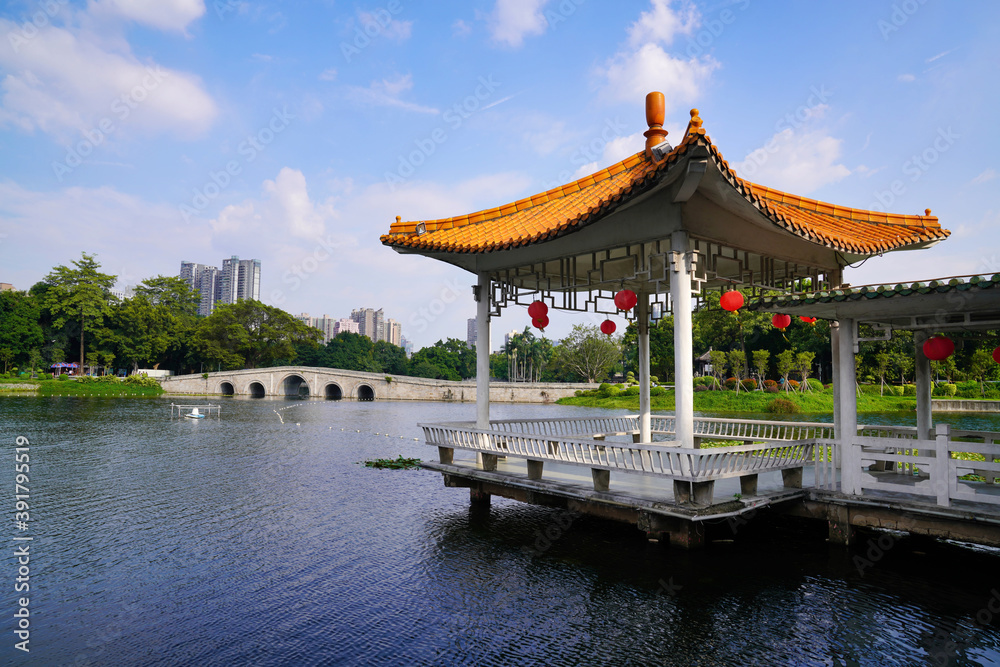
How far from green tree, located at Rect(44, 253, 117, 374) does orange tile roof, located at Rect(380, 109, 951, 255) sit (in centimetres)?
6798

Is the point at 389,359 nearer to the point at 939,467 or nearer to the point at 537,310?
the point at 537,310

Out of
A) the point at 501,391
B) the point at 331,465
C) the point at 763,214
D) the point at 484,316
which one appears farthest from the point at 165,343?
the point at 763,214

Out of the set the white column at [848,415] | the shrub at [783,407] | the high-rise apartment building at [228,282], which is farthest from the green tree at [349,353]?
Result: the white column at [848,415]

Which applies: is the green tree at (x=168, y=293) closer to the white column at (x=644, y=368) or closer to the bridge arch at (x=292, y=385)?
the bridge arch at (x=292, y=385)

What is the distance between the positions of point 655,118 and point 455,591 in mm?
7456

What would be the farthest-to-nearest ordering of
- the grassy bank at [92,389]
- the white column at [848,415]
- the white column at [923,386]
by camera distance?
1. the grassy bank at [92,389]
2. the white column at [923,386]
3. the white column at [848,415]

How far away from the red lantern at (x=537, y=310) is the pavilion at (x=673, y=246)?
0.31m

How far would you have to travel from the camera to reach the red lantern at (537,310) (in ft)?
36.6

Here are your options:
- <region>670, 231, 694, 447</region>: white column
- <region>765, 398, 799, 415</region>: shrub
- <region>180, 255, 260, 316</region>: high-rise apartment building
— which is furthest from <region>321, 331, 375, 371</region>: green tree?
<region>670, 231, 694, 447</region>: white column

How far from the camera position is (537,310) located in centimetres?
1119

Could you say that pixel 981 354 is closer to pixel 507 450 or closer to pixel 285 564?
pixel 507 450

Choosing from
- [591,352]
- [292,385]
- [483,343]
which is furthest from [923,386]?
[292,385]

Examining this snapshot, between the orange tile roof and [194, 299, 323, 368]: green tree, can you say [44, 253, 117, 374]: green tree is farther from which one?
the orange tile roof

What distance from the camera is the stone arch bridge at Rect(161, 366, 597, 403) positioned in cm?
6175
